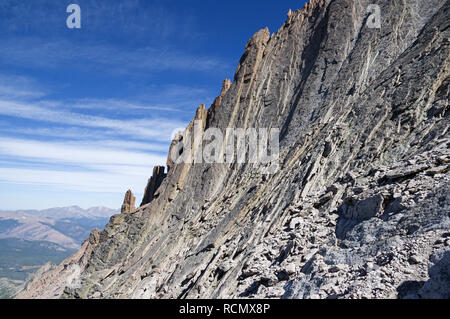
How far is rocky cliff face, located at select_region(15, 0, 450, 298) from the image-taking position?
1094cm

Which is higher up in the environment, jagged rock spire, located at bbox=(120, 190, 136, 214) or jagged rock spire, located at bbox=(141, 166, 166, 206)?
jagged rock spire, located at bbox=(141, 166, 166, 206)

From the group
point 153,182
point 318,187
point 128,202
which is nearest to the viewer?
point 318,187

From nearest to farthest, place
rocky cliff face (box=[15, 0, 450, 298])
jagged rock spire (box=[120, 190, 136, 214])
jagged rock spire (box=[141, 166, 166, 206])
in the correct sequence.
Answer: rocky cliff face (box=[15, 0, 450, 298]), jagged rock spire (box=[120, 190, 136, 214]), jagged rock spire (box=[141, 166, 166, 206])

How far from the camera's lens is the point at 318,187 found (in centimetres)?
1914

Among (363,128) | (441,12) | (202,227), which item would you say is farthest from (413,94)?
(202,227)

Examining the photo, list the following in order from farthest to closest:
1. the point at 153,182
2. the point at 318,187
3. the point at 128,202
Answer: the point at 153,182
the point at 128,202
the point at 318,187

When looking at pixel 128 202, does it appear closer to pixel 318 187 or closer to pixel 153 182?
pixel 153 182

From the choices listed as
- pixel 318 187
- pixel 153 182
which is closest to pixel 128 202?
pixel 153 182

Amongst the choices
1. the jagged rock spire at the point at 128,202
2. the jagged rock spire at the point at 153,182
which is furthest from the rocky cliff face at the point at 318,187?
the jagged rock spire at the point at 153,182

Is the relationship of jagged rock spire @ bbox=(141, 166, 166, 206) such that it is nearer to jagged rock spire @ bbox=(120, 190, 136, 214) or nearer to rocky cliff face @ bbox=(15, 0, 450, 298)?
jagged rock spire @ bbox=(120, 190, 136, 214)

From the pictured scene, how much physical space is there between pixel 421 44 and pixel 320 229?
17.3m

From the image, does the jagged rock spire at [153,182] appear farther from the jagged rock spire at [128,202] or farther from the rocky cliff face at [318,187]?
the rocky cliff face at [318,187]

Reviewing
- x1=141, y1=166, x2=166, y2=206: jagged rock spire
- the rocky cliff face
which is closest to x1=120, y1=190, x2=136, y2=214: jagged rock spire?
x1=141, y1=166, x2=166, y2=206: jagged rock spire

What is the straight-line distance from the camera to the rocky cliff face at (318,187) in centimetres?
1094
